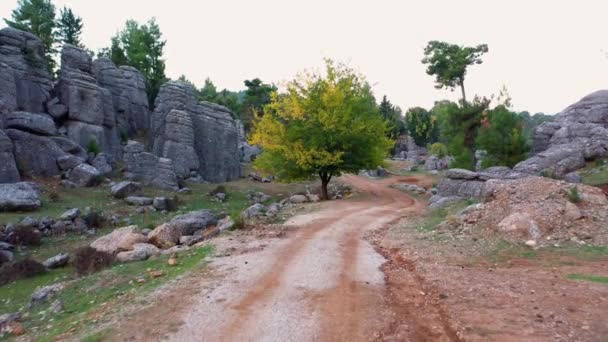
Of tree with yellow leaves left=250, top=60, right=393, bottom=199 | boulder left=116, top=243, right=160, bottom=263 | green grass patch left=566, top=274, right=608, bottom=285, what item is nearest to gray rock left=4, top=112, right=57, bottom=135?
tree with yellow leaves left=250, top=60, right=393, bottom=199

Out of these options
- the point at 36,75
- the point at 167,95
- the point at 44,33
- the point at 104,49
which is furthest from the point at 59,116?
the point at 104,49

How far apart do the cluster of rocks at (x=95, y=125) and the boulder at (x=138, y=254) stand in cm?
2013

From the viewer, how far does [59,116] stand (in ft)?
141

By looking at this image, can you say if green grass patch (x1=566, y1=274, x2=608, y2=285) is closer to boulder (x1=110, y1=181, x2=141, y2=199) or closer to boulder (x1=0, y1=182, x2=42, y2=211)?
boulder (x1=0, y1=182, x2=42, y2=211)

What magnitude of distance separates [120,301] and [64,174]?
99.2ft

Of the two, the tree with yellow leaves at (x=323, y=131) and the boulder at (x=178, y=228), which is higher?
the tree with yellow leaves at (x=323, y=131)

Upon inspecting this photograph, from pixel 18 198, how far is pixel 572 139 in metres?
39.2

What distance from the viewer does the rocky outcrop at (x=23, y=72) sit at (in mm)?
38500

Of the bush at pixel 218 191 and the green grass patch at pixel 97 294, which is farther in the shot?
the bush at pixel 218 191

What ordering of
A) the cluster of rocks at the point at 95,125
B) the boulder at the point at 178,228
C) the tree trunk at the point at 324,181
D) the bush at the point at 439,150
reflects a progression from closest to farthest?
the boulder at the point at 178,228, the tree trunk at the point at 324,181, the cluster of rocks at the point at 95,125, the bush at the point at 439,150

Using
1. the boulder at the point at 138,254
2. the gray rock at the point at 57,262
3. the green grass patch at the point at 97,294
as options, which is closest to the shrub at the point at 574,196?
the green grass patch at the point at 97,294

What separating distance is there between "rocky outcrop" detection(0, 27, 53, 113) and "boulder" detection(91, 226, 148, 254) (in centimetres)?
2562

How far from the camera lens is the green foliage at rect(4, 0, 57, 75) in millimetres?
58562

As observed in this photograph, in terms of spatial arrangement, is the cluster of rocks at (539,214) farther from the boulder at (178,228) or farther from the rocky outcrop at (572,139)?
the boulder at (178,228)
